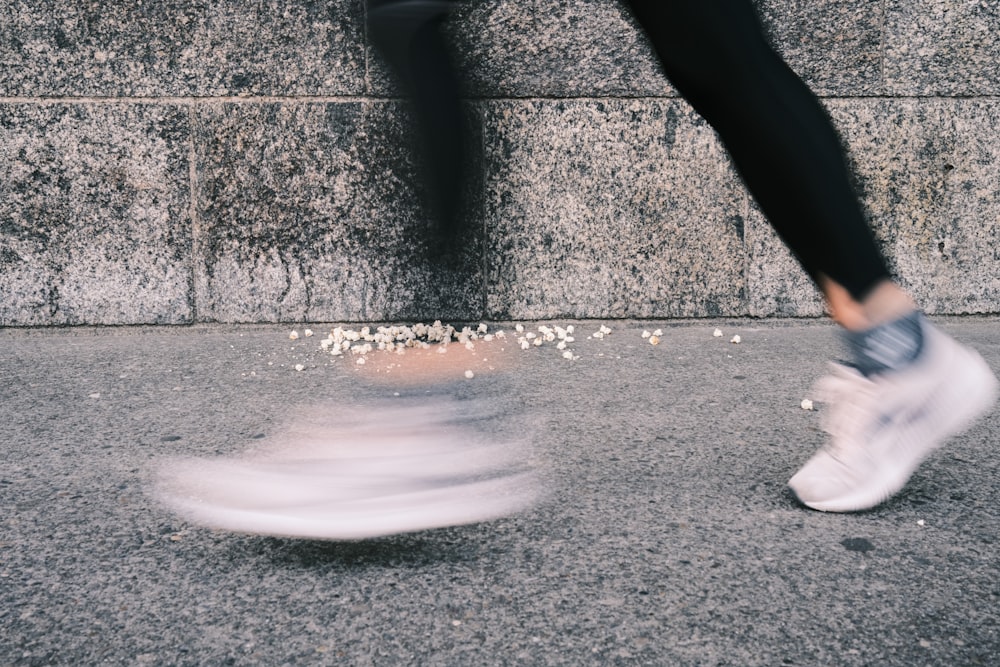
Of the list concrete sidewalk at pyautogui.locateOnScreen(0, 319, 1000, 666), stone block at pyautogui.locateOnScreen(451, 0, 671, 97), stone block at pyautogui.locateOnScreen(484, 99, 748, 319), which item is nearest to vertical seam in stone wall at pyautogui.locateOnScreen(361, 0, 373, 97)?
stone block at pyautogui.locateOnScreen(451, 0, 671, 97)

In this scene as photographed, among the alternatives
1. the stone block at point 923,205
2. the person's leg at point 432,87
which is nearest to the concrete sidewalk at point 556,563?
the person's leg at point 432,87

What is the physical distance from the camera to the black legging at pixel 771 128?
1646 mm

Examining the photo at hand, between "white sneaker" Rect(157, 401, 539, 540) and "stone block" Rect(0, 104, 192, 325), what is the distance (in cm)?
165

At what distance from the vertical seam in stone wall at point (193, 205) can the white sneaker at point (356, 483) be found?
61.0 inches

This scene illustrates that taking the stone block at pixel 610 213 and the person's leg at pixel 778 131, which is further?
the stone block at pixel 610 213

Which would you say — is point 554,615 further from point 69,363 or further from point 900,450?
point 69,363

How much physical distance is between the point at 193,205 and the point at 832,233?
9.17 ft

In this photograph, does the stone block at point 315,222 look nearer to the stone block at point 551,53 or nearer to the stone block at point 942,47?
the stone block at point 551,53

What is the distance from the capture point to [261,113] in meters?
3.68

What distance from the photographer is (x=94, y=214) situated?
370 cm

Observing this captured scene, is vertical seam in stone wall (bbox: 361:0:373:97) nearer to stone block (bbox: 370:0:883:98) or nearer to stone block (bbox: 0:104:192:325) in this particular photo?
stone block (bbox: 370:0:883:98)

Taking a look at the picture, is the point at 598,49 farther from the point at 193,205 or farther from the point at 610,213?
the point at 193,205

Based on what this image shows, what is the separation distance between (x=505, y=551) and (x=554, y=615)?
0.25 meters

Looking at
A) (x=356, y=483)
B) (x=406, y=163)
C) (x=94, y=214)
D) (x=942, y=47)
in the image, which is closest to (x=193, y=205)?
(x=94, y=214)
